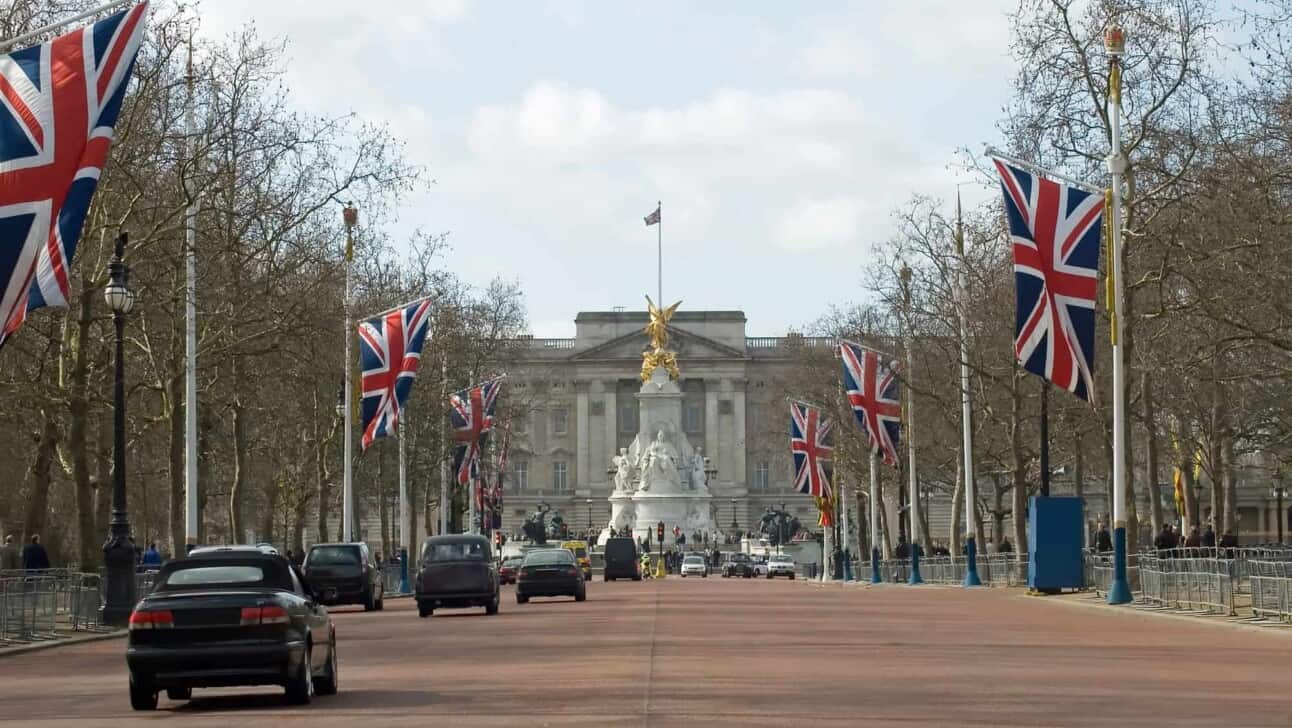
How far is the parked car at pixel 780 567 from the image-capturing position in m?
104

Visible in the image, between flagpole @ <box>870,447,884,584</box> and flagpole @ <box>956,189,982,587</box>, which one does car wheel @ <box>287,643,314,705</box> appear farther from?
→ flagpole @ <box>870,447,884,584</box>

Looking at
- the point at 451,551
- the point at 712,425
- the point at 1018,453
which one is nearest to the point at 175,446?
the point at 451,551

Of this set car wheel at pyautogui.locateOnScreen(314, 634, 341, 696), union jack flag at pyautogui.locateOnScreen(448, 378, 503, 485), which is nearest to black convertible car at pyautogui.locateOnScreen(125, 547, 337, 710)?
car wheel at pyautogui.locateOnScreen(314, 634, 341, 696)

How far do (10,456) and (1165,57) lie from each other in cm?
3686

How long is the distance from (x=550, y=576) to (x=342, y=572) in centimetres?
624

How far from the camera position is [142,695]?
64.7 ft

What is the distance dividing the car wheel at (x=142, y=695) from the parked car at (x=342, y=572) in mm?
28831

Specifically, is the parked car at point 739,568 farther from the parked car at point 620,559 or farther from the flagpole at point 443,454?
the flagpole at point 443,454

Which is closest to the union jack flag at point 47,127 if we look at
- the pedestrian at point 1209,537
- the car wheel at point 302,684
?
the car wheel at point 302,684

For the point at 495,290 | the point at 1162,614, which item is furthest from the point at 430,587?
the point at 495,290

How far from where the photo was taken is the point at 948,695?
19.7m

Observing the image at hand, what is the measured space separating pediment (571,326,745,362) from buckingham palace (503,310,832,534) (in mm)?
82

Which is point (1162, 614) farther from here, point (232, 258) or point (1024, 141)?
point (232, 258)

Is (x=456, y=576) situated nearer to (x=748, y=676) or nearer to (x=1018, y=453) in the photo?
(x=748, y=676)
